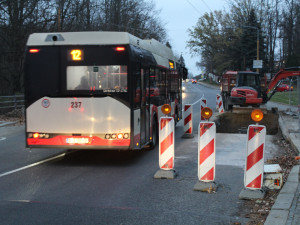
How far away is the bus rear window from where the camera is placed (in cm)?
925

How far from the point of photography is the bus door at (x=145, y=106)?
33.8 ft

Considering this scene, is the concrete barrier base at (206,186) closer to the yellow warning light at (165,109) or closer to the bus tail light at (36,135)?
the yellow warning light at (165,109)

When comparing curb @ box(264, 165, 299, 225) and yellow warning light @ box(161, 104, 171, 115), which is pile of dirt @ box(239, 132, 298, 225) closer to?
curb @ box(264, 165, 299, 225)

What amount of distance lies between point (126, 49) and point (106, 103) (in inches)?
48.4

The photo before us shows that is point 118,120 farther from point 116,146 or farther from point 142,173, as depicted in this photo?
point 142,173

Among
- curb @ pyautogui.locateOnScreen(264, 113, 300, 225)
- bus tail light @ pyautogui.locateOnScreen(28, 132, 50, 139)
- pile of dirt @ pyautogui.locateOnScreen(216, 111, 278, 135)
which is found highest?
bus tail light @ pyautogui.locateOnScreen(28, 132, 50, 139)

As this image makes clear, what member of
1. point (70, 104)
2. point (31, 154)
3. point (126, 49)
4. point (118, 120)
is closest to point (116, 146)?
point (118, 120)

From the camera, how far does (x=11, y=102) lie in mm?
24031

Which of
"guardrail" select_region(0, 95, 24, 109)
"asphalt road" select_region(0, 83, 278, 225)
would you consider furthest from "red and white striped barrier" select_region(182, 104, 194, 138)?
"guardrail" select_region(0, 95, 24, 109)

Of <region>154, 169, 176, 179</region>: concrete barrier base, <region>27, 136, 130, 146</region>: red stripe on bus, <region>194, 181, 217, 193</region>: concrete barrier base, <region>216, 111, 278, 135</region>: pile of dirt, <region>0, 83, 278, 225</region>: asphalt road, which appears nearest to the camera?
<region>0, 83, 278, 225</region>: asphalt road

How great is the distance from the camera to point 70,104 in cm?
930

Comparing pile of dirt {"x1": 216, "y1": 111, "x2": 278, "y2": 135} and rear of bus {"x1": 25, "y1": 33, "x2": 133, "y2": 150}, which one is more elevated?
rear of bus {"x1": 25, "y1": 33, "x2": 133, "y2": 150}

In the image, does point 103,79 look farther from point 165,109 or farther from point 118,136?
point 165,109

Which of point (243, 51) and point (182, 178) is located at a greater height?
point (243, 51)
